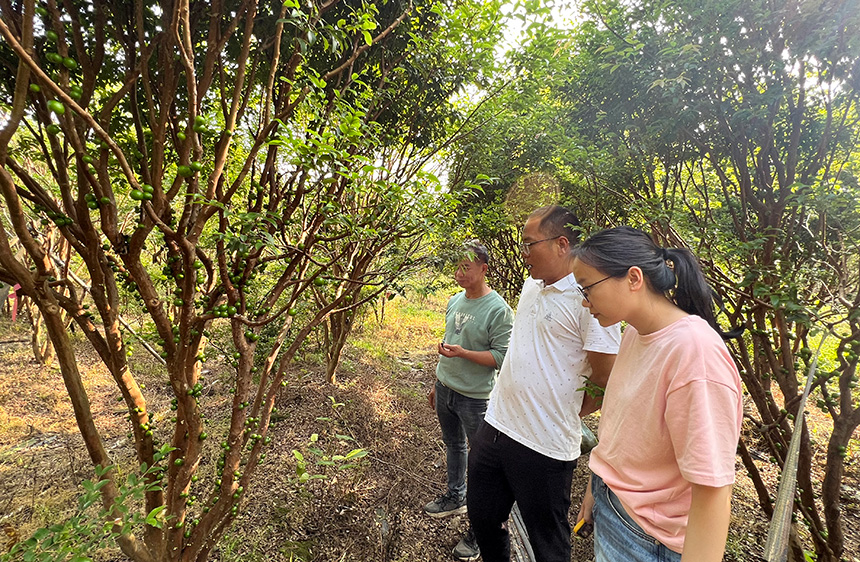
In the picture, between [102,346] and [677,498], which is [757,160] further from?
[102,346]

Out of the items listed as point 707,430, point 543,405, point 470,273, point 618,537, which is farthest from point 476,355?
point 707,430

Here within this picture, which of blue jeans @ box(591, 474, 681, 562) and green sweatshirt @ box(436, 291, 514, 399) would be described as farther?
green sweatshirt @ box(436, 291, 514, 399)

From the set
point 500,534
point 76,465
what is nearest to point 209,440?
point 76,465

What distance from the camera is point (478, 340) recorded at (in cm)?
259

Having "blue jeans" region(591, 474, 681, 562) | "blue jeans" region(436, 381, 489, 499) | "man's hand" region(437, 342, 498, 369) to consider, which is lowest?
"blue jeans" region(436, 381, 489, 499)

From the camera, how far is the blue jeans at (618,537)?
1.11 meters

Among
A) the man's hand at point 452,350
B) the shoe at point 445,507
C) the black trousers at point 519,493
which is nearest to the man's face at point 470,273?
the man's hand at point 452,350

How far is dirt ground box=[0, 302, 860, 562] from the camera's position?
249 cm

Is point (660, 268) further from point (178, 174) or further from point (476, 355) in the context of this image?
point (178, 174)

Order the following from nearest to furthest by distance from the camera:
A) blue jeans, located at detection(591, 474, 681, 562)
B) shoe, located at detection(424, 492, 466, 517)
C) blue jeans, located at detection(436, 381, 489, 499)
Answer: blue jeans, located at detection(591, 474, 681, 562) < blue jeans, located at detection(436, 381, 489, 499) < shoe, located at detection(424, 492, 466, 517)

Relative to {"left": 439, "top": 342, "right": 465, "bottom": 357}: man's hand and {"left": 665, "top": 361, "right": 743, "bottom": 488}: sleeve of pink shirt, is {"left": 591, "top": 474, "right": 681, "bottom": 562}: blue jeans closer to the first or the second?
{"left": 665, "top": 361, "right": 743, "bottom": 488}: sleeve of pink shirt

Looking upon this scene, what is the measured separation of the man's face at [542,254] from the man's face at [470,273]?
74 cm

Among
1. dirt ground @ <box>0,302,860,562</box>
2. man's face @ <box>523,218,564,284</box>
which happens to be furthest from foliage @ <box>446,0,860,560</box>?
dirt ground @ <box>0,302,860,562</box>

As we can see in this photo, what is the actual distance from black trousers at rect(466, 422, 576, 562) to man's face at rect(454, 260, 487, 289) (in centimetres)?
104
